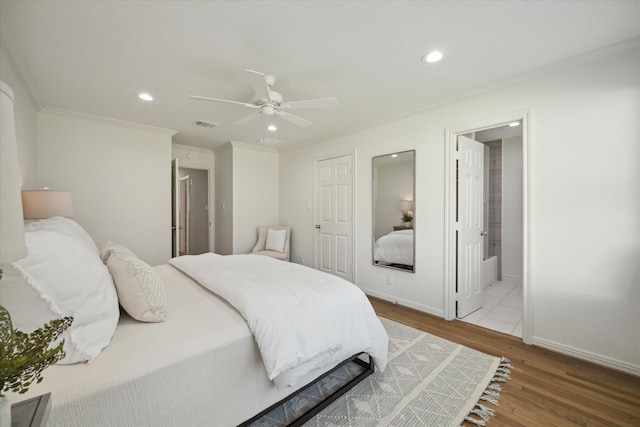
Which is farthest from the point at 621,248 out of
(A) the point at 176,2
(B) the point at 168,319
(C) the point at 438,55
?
(A) the point at 176,2

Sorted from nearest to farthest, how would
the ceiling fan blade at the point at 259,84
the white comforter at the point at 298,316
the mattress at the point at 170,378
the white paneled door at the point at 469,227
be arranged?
the mattress at the point at 170,378 < the white comforter at the point at 298,316 < the ceiling fan blade at the point at 259,84 < the white paneled door at the point at 469,227

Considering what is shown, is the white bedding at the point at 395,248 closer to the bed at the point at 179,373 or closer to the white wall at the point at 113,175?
the bed at the point at 179,373

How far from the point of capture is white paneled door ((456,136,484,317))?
2990 millimetres

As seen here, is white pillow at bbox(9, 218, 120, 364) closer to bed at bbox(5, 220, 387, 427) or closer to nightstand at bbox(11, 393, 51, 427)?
bed at bbox(5, 220, 387, 427)

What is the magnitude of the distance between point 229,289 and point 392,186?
2556 millimetres

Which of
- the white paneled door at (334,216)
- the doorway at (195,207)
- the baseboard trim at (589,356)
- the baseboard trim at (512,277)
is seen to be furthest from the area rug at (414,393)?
the doorway at (195,207)

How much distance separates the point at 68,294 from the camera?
112 cm

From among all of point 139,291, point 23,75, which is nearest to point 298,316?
point 139,291

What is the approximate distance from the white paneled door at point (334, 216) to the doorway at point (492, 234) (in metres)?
1.48

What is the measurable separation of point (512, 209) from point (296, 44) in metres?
4.41

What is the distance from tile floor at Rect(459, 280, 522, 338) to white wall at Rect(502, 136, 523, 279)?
1.19ft

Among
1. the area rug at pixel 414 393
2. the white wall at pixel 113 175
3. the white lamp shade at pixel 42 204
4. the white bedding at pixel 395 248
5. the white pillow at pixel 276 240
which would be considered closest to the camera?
the area rug at pixel 414 393

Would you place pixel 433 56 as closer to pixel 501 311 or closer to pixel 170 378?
pixel 170 378

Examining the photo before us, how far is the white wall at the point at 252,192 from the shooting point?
481 cm
